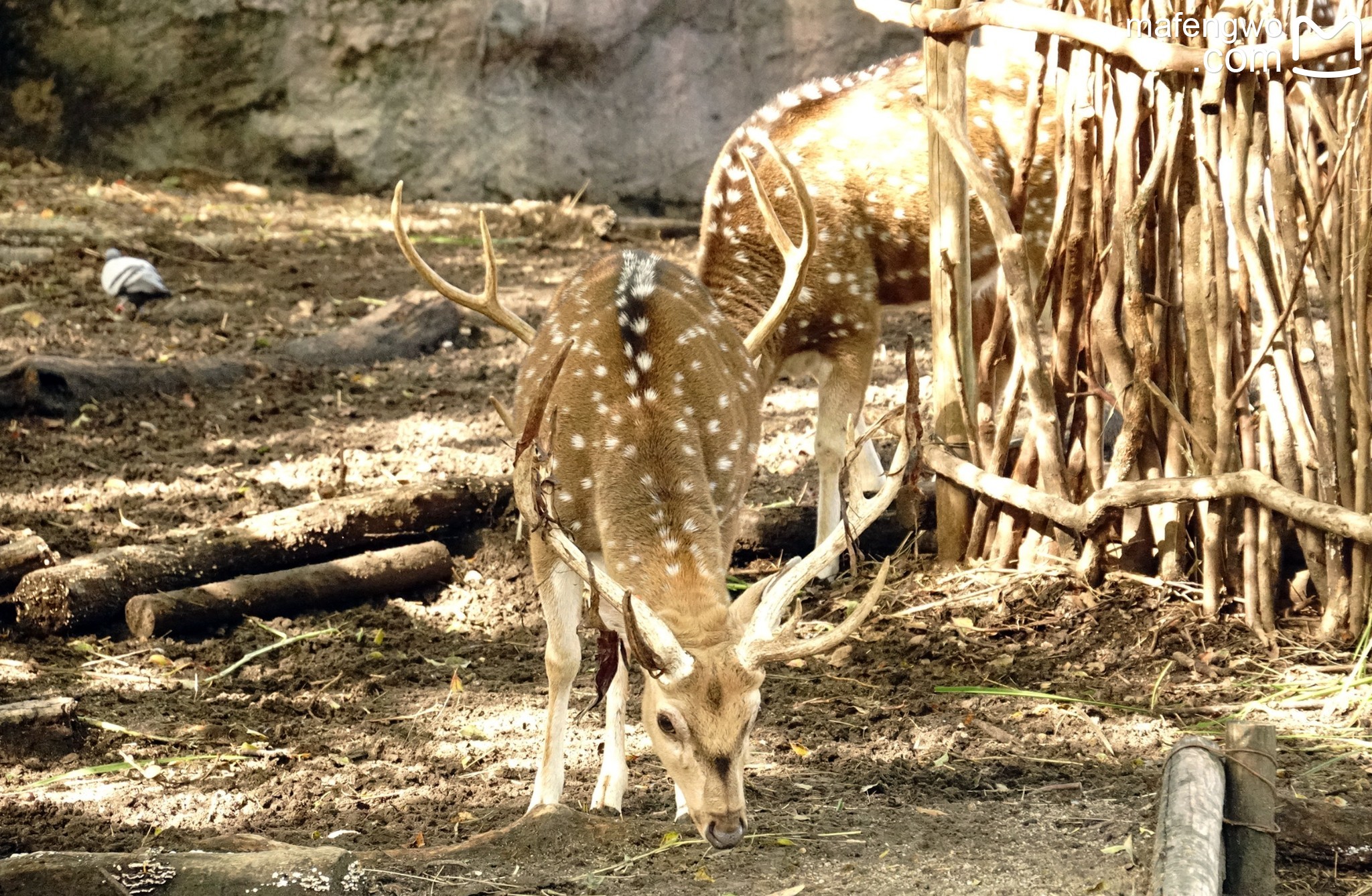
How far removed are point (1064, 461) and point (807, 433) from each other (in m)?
2.27

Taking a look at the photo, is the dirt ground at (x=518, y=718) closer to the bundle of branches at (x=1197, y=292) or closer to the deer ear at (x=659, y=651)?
the bundle of branches at (x=1197, y=292)

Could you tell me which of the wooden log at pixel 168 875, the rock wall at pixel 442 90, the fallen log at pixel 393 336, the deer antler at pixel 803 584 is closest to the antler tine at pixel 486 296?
the deer antler at pixel 803 584

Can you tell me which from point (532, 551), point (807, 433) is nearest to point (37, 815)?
point (532, 551)

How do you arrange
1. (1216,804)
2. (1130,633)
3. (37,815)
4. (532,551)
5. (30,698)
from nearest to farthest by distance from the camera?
(1216,804), (37,815), (532,551), (30,698), (1130,633)

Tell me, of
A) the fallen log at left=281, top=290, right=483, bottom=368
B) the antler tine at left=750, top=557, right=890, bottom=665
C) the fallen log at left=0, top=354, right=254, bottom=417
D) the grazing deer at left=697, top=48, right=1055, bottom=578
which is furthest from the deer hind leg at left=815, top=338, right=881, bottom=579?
the fallen log at left=0, top=354, right=254, bottom=417

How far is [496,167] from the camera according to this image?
1239 cm

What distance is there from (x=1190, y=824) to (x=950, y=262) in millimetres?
2594

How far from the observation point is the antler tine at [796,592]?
11.8ft

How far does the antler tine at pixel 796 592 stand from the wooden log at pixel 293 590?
8.08 feet

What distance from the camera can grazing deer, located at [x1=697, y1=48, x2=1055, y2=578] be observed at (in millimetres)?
6102

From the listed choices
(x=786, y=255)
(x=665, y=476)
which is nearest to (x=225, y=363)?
(x=786, y=255)

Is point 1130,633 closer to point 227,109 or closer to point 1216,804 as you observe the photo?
point 1216,804

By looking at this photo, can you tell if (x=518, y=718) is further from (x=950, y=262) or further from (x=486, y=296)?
(x=950, y=262)

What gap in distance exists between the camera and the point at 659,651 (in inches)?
141
